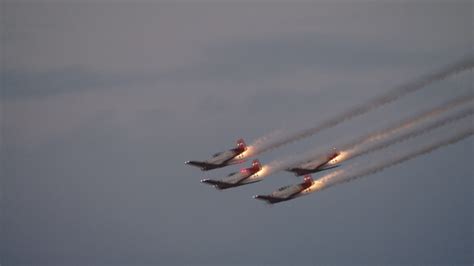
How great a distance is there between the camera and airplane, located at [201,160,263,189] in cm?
11181

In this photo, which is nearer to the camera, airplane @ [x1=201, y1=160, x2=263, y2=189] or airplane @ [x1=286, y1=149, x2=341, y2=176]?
airplane @ [x1=286, y1=149, x2=341, y2=176]

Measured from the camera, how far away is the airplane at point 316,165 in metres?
106

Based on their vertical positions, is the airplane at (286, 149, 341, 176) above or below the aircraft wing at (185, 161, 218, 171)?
below

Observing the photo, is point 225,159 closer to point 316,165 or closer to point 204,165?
point 204,165

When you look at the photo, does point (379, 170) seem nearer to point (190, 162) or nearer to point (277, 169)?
point (277, 169)

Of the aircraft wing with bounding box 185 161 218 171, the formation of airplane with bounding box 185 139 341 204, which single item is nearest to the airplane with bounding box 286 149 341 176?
the formation of airplane with bounding box 185 139 341 204

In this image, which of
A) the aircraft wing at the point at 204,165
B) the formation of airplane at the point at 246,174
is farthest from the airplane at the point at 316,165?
the aircraft wing at the point at 204,165

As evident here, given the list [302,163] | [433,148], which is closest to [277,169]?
[302,163]

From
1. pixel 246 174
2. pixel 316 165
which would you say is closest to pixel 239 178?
pixel 246 174

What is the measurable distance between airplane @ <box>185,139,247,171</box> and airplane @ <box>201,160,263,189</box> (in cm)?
113

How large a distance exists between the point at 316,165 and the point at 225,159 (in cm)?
834

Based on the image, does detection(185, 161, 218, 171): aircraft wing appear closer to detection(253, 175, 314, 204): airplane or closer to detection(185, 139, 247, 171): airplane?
detection(185, 139, 247, 171): airplane

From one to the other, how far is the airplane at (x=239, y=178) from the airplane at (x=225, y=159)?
1125 mm

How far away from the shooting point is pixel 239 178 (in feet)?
370
